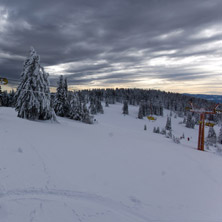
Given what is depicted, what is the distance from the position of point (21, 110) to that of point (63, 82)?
632 inches

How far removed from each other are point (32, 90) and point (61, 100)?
614 inches

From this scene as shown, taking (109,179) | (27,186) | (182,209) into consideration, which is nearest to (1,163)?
(27,186)

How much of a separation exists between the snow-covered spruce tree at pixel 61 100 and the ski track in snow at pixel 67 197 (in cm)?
3018

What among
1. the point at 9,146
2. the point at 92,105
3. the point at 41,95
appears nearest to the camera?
the point at 9,146

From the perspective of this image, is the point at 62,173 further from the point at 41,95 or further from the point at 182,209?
the point at 41,95

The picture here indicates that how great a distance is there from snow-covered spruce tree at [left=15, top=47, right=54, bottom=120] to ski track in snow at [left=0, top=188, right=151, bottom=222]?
51.5ft

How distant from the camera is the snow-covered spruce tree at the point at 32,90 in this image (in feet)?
61.4

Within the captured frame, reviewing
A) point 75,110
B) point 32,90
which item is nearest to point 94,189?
point 32,90

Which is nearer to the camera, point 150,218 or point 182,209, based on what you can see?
point 150,218

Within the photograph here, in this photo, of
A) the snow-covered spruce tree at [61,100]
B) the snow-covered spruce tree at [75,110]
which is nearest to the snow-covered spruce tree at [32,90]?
the snow-covered spruce tree at [75,110]

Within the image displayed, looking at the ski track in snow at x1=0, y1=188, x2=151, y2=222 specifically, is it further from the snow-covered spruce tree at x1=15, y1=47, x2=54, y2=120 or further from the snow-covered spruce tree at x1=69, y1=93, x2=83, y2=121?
the snow-covered spruce tree at x1=69, y1=93, x2=83, y2=121

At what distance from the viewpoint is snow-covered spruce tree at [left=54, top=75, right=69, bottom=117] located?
111 feet

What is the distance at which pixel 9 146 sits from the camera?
799 cm

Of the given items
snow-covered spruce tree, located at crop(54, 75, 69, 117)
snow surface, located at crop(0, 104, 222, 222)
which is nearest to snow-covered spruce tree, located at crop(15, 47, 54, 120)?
snow surface, located at crop(0, 104, 222, 222)
